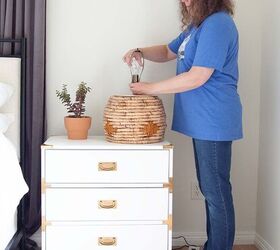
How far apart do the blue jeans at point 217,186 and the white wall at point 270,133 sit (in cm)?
38

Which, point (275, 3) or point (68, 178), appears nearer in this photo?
point (68, 178)

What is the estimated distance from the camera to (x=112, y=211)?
78.4 inches

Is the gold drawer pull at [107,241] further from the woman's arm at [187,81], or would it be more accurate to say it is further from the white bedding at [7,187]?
the woman's arm at [187,81]

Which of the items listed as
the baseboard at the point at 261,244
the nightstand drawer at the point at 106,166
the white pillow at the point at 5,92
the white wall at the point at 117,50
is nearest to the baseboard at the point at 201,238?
the baseboard at the point at 261,244

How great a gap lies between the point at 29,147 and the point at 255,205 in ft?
4.35

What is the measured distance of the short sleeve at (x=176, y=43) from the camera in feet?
7.26

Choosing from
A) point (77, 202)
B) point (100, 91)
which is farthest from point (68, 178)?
point (100, 91)

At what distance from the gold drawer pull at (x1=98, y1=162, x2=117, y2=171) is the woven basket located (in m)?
0.13

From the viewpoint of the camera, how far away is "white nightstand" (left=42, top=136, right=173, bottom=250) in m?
1.97

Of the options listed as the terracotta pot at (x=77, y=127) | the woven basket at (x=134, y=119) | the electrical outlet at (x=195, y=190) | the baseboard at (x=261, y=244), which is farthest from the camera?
the electrical outlet at (x=195, y=190)

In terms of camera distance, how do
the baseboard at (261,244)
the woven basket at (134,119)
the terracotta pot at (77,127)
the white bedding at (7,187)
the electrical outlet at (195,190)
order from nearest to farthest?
the white bedding at (7,187)
the woven basket at (134,119)
the terracotta pot at (77,127)
the baseboard at (261,244)
the electrical outlet at (195,190)

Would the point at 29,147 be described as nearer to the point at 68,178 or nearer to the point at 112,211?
the point at 68,178

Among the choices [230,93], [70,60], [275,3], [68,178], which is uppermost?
[275,3]

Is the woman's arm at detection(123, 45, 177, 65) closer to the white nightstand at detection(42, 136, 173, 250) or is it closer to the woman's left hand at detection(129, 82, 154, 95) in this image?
the woman's left hand at detection(129, 82, 154, 95)
